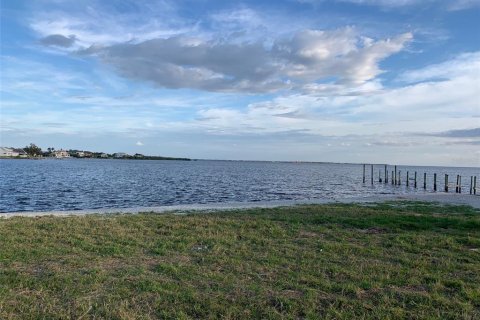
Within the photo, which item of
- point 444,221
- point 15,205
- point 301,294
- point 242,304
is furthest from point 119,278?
point 15,205

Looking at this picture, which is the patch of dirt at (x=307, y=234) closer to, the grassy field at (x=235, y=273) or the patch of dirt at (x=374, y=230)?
the grassy field at (x=235, y=273)

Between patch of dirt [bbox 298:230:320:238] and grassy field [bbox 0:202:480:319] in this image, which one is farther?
patch of dirt [bbox 298:230:320:238]

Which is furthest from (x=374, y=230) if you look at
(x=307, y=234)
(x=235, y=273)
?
(x=235, y=273)

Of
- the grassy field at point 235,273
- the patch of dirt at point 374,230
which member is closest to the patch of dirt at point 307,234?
the grassy field at point 235,273

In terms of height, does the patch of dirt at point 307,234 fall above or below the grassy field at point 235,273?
below

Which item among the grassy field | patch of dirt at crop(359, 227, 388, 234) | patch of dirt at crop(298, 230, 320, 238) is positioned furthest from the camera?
patch of dirt at crop(359, 227, 388, 234)

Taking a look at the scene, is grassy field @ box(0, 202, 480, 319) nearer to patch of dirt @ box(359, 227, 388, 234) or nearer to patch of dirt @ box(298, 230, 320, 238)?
patch of dirt @ box(298, 230, 320, 238)

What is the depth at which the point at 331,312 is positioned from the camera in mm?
6152

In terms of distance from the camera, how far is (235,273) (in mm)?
8258

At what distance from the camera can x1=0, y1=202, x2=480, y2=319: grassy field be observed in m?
6.25

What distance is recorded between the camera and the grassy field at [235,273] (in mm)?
6246

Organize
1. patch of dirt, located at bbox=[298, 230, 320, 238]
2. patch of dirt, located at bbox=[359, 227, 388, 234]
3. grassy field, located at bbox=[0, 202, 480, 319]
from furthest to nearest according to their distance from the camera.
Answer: patch of dirt, located at bbox=[359, 227, 388, 234]
patch of dirt, located at bbox=[298, 230, 320, 238]
grassy field, located at bbox=[0, 202, 480, 319]

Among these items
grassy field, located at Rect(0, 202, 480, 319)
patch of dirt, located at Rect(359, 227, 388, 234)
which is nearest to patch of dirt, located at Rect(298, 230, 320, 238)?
grassy field, located at Rect(0, 202, 480, 319)

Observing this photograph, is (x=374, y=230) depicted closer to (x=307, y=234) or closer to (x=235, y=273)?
(x=307, y=234)
